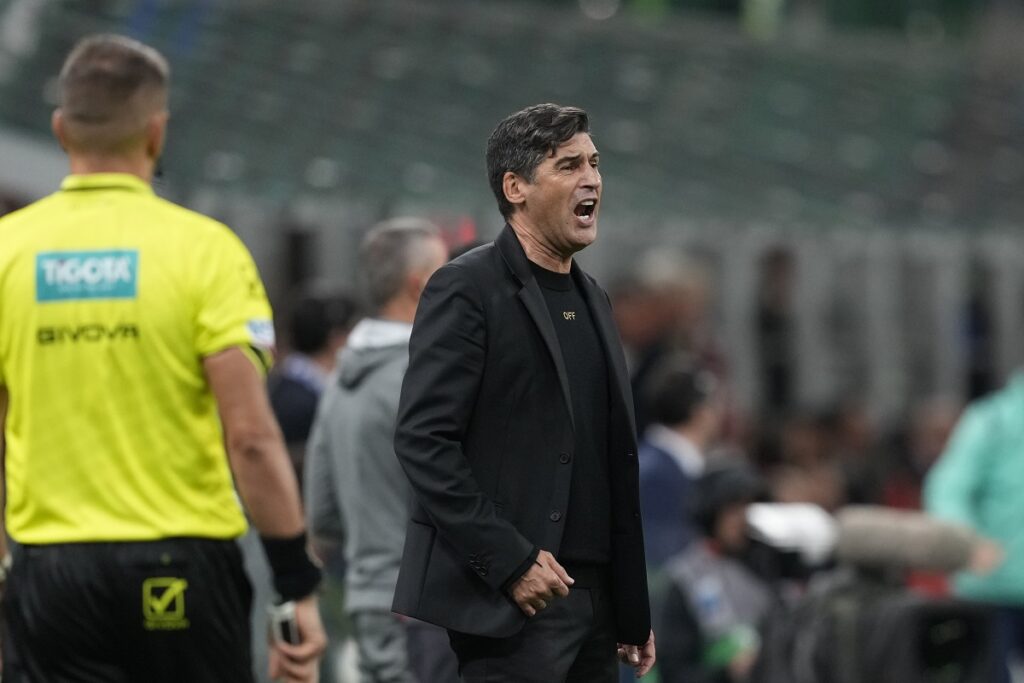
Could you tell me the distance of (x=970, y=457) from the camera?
922 centimetres

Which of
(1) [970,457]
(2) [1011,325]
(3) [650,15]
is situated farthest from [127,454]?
(3) [650,15]

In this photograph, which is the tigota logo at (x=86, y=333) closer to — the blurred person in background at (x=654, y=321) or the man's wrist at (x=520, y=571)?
the man's wrist at (x=520, y=571)

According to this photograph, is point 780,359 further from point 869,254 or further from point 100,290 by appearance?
point 100,290

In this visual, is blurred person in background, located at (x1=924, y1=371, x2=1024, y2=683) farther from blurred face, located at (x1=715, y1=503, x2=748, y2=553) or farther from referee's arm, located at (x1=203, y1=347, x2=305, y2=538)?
referee's arm, located at (x1=203, y1=347, x2=305, y2=538)

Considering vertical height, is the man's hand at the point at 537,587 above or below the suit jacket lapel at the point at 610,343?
below

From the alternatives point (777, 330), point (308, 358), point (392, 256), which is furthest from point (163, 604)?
point (777, 330)

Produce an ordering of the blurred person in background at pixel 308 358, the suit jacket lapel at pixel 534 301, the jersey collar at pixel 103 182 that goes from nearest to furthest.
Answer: the suit jacket lapel at pixel 534 301 < the jersey collar at pixel 103 182 < the blurred person in background at pixel 308 358

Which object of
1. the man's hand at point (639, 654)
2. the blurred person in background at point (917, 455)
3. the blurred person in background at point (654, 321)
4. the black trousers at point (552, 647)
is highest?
the black trousers at point (552, 647)

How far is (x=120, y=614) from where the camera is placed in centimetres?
461

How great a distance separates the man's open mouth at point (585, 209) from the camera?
4.39 m

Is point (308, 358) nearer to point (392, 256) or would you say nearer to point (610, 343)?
point (392, 256)

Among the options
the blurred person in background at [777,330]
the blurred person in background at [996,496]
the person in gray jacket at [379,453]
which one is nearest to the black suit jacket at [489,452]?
the person in gray jacket at [379,453]

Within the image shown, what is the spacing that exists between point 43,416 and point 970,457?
5428mm

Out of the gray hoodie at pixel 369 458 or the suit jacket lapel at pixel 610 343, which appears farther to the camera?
the gray hoodie at pixel 369 458
